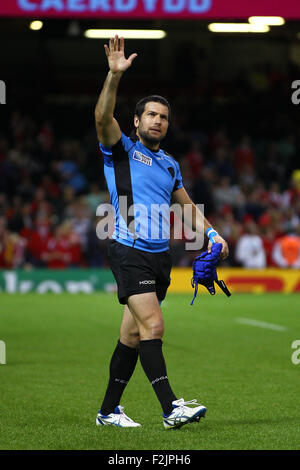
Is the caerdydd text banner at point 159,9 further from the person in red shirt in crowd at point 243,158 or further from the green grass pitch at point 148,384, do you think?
the person in red shirt in crowd at point 243,158

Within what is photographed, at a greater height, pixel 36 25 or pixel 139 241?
pixel 36 25

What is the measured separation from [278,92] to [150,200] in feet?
75.4

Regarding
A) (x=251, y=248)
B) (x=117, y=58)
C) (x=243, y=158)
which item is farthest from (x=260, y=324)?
(x=243, y=158)

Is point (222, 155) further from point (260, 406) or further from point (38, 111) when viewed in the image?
point (260, 406)

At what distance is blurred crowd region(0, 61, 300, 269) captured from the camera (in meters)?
21.6

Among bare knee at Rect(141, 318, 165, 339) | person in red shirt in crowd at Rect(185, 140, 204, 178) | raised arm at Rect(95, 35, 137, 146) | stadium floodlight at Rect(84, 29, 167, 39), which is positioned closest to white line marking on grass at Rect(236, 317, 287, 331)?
bare knee at Rect(141, 318, 165, 339)

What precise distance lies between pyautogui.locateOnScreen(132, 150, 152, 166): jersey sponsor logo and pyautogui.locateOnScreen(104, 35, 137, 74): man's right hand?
646 millimetres

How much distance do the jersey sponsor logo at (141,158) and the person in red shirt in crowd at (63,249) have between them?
14.6m

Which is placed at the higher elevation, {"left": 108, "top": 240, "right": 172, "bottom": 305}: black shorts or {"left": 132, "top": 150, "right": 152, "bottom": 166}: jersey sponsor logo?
{"left": 132, "top": 150, "right": 152, "bottom": 166}: jersey sponsor logo

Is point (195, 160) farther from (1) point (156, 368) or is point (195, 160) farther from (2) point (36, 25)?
(1) point (156, 368)

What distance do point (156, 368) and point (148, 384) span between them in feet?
8.35

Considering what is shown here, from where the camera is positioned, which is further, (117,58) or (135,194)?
(135,194)

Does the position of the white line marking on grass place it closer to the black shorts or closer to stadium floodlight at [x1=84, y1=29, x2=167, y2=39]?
the black shorts

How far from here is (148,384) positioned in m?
8.85
